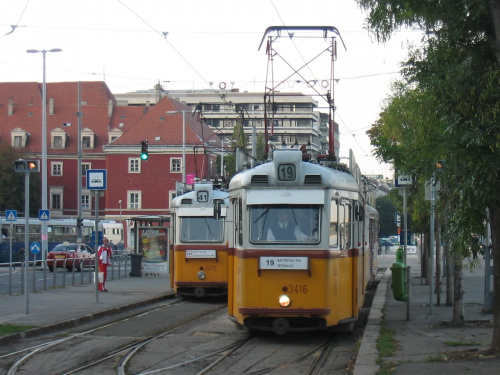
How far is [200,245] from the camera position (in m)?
22.9

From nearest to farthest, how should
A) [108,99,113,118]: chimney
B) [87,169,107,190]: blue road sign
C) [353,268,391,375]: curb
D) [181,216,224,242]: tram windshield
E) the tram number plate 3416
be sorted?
[353,268,391,375]: curb
the tram number plate 3416
[87,169,107,190]: blue road sign
[181,216,224,242]: tram windshield
[108,99,113,118]: chimney

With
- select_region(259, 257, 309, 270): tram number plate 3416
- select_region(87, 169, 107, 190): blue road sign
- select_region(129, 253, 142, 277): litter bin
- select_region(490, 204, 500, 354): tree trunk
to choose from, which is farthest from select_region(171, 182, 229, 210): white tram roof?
select_region(129, 253, 142, 277): litter bin

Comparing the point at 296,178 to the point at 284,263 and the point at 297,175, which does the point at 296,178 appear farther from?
the point at 284,263

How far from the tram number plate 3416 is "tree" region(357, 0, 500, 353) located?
271 cm

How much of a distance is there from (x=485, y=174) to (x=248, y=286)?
16.1 ft

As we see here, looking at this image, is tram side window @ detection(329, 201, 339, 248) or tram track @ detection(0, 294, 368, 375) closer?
tram track @ detection(0, 294, 368, 375)

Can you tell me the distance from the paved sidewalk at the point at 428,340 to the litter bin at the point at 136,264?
1596 centimetres

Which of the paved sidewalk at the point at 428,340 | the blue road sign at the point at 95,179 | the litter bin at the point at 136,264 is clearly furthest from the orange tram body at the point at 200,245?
the litter bin at the point at 136,264

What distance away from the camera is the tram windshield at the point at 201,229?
75.2 ft

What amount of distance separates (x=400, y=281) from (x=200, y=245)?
22.2 feet

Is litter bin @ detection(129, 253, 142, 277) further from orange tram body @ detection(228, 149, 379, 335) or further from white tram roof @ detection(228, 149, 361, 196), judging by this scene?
white tram roof @ detection(228, 149, 361, 196)

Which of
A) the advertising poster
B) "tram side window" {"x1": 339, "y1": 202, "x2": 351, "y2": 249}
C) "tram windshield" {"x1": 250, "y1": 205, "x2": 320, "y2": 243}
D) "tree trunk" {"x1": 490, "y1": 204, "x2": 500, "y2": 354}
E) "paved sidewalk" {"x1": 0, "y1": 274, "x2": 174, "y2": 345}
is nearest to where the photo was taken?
"tree trunk" {"x1": 490, "y1": 204, "x2": 500, "y2": 354}

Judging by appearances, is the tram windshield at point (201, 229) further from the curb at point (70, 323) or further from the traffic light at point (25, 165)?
the traffic light at point (25, 165)

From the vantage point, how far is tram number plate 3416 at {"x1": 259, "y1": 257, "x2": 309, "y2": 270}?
44.7ft
